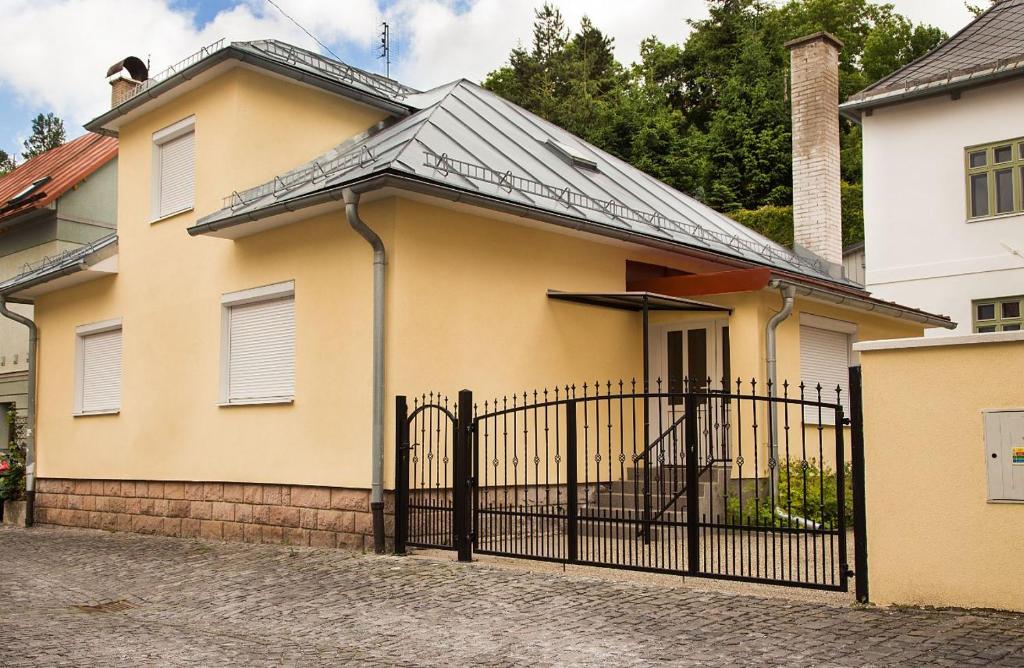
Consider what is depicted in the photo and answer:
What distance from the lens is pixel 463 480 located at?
9727 millimetres

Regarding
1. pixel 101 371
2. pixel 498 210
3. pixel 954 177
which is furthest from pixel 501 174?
pixel 954 177

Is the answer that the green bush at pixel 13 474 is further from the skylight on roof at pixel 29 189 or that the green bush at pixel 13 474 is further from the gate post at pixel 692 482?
the gate post at pixel 692 482

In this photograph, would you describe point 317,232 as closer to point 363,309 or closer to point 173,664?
point 363,309

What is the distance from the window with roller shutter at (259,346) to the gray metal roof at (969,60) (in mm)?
12404

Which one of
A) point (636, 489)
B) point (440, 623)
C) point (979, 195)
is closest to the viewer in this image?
point (440, 623)

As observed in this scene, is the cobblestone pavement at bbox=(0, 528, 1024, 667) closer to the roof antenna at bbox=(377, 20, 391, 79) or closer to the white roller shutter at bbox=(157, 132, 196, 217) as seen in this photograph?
the white roller shutter at bbox=(157, 132, 196, 217)

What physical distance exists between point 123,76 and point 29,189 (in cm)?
327

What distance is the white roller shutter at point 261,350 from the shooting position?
12.2 meters

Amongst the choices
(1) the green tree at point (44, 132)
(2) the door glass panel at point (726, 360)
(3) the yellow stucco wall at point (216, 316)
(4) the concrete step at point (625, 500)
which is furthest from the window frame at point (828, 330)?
(1) the green tree at point (44, 132)

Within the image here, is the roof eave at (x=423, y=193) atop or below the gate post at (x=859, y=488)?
atop

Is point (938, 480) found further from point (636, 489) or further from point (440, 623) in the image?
point (440, 623)

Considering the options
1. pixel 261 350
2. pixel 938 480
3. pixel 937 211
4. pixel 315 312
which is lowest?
pixel 938 480

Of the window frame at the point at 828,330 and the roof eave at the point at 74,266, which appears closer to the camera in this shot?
the window frame at the point at 828,330

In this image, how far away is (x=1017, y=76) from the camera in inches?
703
